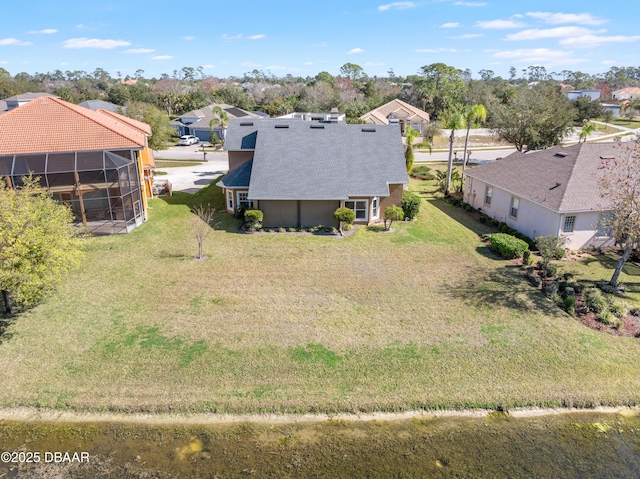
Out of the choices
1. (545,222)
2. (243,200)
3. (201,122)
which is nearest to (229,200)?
(243,200)

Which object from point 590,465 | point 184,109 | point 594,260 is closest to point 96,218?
point 590,465

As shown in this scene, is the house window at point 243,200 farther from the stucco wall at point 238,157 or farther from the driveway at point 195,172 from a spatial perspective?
the driveway at point 195,172

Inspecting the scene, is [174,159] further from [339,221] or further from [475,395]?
[475,395]

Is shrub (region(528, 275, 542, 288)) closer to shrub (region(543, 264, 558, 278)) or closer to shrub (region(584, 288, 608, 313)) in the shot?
shrub (region(543, 264, 558, 278))

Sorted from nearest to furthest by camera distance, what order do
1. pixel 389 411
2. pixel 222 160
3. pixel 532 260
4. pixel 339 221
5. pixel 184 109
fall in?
1. pixel 389 411
2. pixel 532 260
3. pixel 339 221
4. pixel 222 160
5. pixel 184 109

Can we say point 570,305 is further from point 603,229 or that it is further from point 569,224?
point 603,229

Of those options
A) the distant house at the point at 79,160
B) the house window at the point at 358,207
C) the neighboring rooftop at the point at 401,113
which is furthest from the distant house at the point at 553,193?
the neighboring rooftop at the point at 401,113

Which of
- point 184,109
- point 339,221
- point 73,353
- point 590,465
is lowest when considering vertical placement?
point 590,465
